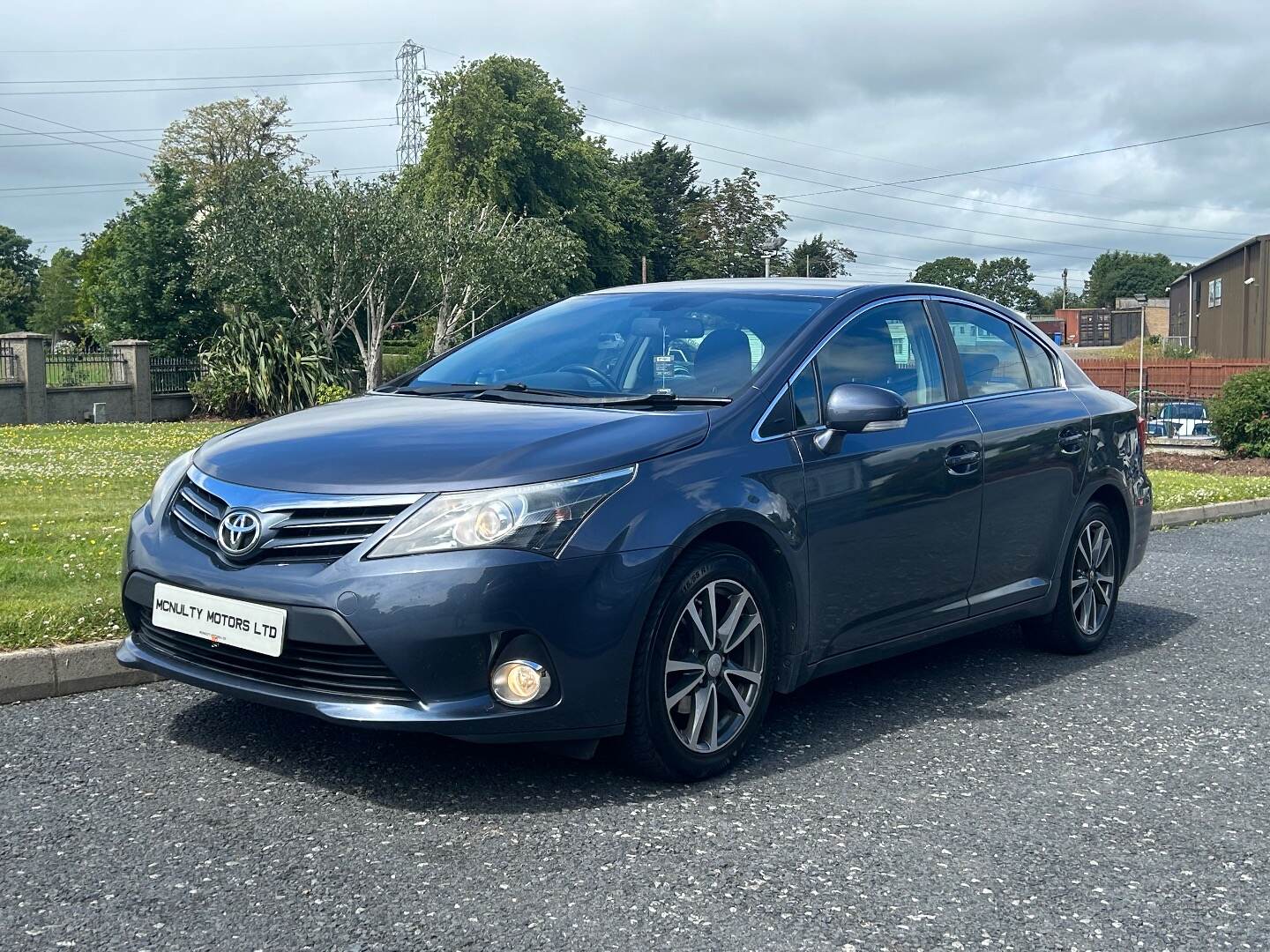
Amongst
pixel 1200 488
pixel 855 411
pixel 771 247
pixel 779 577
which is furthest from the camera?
pixel 771 247

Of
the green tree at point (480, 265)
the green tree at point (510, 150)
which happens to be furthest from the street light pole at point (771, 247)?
the green tree at point (480, 265)

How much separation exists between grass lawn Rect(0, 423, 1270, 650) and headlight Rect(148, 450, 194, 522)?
1242 millimetres

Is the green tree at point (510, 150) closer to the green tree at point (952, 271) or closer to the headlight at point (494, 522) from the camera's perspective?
the headlight at point (494, 522)

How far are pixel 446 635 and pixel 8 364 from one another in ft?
89.4

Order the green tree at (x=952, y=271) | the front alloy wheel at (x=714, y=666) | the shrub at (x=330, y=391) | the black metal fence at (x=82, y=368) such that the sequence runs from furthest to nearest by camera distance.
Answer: the green tree at (x=952, y=271), the black metal fence at (x=82, y=368), the shrub at (x=330, y=391), the front alloy wheel at (x=714, y=666)

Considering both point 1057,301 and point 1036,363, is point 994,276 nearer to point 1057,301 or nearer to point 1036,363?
point 1057,301

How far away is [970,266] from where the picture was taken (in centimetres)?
14025

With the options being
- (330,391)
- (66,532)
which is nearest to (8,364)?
(330,391)

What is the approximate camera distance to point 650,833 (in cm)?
395

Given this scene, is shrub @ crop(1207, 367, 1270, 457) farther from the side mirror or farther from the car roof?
the side mirror

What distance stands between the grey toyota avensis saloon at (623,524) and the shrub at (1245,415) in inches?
720

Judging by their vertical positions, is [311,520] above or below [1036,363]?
below

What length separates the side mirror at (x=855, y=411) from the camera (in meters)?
4.78

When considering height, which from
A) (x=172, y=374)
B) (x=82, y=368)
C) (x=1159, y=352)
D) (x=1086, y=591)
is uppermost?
(x=1159, y=352)
